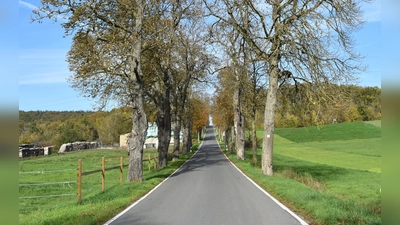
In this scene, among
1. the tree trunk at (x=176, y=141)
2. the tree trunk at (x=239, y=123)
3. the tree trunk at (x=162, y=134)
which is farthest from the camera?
the tree trunk at (x=176, y=141)

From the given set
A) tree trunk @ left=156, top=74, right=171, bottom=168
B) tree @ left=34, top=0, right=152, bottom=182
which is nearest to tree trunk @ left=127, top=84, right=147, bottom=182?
tree @ left=34, top=0, right=152, bottom=182

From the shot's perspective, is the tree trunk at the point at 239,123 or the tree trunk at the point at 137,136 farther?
the tree trunk at the point at 239,123

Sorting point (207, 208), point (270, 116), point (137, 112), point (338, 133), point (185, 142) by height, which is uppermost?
point (137, 112)

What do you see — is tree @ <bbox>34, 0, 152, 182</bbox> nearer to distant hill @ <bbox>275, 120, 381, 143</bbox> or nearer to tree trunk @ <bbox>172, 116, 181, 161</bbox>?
tree trunk @ <bbox>172, 116, 181, 161</bbox>

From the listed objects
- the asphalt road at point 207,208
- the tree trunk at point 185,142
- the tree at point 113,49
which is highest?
the tree at point 113,49

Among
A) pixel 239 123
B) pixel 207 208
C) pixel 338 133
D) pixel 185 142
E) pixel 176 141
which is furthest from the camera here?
pixel 338 133

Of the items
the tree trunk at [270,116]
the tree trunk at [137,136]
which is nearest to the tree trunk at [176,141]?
the tree trunk at [137,136]

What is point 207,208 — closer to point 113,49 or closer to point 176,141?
point 113,49

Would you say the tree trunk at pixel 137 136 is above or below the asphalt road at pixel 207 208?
above

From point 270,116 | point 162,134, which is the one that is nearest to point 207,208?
point 270,116

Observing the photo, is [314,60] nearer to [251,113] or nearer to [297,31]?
[297,31]

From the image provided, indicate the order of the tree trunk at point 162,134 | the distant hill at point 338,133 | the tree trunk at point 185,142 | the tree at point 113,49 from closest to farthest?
the tree at point 113,49 → the tree trunk at point 162,134 → the tree trunk at point 185,142 → the distant hill at point 338,133

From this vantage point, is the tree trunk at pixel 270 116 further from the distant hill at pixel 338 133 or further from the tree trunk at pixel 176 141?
the distant hill at pixel 338 133
